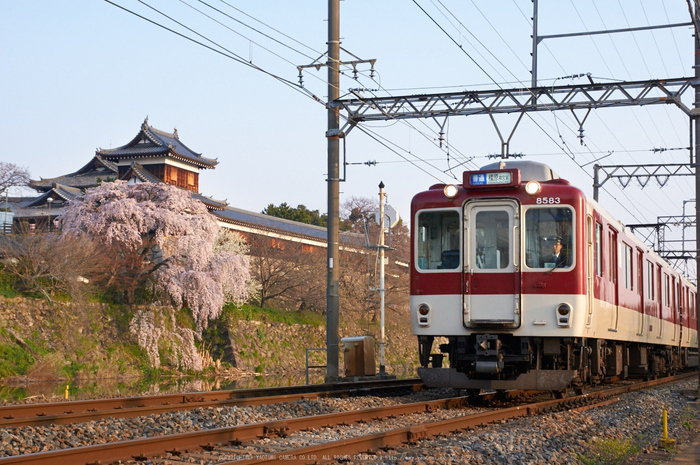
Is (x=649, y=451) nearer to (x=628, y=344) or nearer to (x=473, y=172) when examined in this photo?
(x=473, y=172)

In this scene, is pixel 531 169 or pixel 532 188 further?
pixel 531 169

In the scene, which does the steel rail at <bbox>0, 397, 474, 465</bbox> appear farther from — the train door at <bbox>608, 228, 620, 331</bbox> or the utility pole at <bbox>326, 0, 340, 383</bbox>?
the utility pole at <bbox>326, 0, 340, 383</bbox>

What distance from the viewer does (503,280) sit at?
1069 centimetres

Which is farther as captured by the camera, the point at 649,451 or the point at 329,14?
the point at 329,14

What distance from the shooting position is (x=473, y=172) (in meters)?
10.9

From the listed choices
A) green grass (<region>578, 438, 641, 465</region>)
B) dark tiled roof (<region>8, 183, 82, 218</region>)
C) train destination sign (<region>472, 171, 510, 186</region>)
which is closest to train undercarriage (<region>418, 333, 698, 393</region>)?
train destination sign (<region>472, 171, 510, 186</region>)

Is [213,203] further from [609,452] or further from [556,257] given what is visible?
[609,452]

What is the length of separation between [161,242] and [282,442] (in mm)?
24829


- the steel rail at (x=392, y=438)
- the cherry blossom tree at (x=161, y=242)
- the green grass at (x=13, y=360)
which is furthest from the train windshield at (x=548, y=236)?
the cherry blossom tree at (x=161, y=242)

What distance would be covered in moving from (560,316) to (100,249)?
73.4 feet

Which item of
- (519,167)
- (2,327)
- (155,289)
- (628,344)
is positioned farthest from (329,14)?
(155,289)

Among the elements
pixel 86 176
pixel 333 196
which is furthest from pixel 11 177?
pixel 333 196

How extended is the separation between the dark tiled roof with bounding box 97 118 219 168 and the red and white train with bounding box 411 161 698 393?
32.1m

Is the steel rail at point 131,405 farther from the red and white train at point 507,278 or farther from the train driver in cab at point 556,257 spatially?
the train driver in cab at point 556,257
